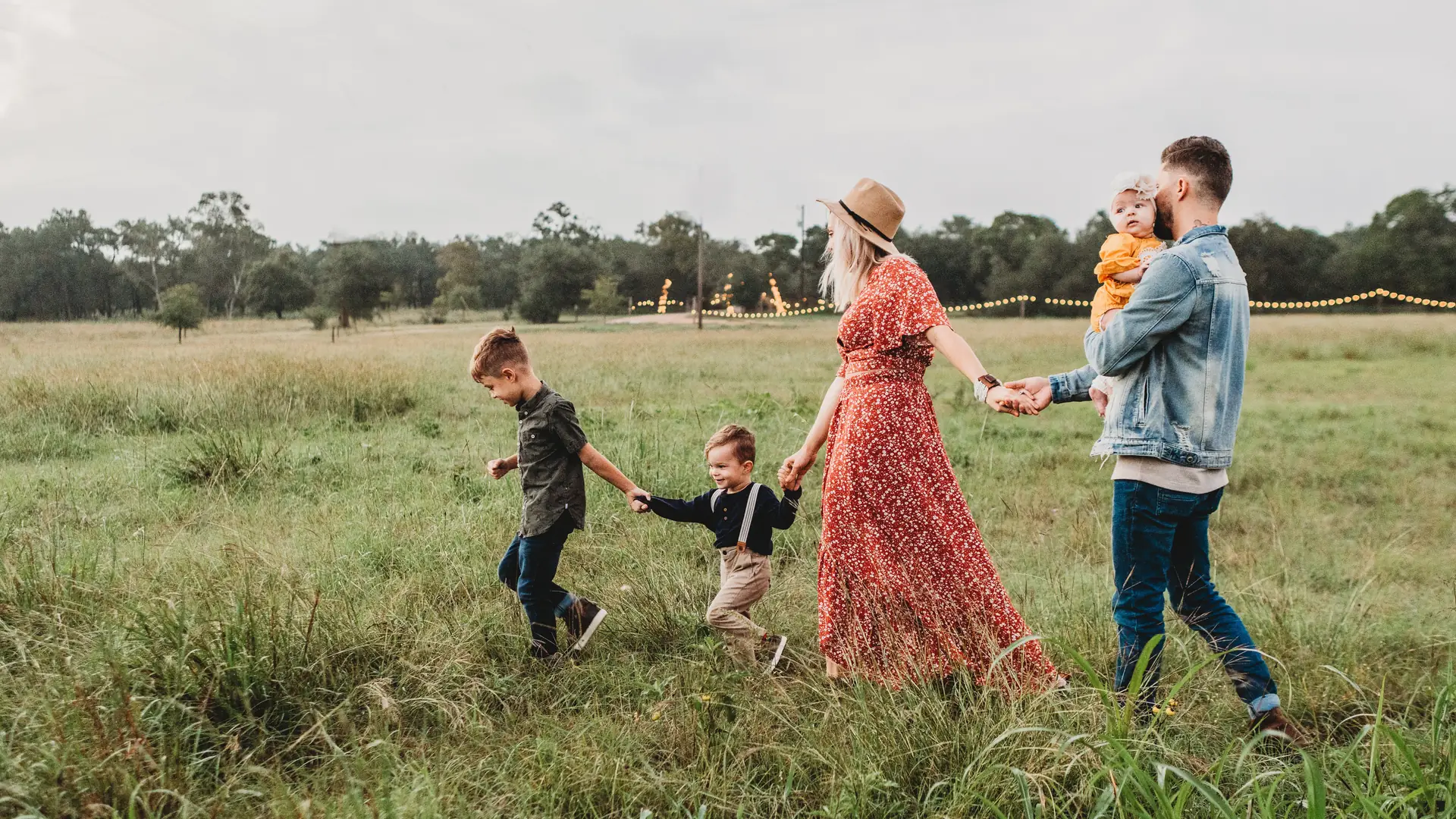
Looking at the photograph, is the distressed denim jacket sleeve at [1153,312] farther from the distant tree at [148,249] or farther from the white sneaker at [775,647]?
the distant tree at [148,249]

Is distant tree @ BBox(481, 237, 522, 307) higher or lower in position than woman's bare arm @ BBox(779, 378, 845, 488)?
higher

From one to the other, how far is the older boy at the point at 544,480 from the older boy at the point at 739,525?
32 centimetres

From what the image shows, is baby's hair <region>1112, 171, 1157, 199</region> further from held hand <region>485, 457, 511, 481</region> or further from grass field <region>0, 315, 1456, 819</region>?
held hand <region>485, 457, 511, 481</region>

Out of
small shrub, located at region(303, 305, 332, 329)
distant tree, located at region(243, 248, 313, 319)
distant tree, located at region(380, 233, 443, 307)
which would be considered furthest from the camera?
distant tree, located at region(380, 233, 443, 307)

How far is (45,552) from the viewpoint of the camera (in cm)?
415

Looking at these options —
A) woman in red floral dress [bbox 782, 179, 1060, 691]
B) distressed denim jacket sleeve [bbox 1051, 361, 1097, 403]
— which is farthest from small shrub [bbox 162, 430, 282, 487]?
distressed denim jacket sleeve [bbox 1051, 361, 1097, 403]

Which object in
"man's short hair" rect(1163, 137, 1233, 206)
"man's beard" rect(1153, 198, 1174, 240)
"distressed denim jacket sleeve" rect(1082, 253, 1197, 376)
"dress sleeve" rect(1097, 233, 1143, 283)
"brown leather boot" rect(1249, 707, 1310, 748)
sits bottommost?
"brown leather boot" rect(1249, 707, 1310, 748)

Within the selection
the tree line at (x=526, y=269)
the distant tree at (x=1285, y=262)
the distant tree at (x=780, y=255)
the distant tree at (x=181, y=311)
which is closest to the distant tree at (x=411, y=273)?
the tree line at (x=526, y=269)

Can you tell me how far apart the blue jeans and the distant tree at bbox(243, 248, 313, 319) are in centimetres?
4784

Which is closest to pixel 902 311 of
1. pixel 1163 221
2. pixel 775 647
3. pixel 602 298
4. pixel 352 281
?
pixel 1163 221

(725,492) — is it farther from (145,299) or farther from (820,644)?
(145,299)

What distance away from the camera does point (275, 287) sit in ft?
143

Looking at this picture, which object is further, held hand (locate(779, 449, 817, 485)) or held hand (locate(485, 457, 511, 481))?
held hand (locate(485, 457, 511, 481))

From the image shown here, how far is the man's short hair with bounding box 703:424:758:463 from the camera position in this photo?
11.4 ft
